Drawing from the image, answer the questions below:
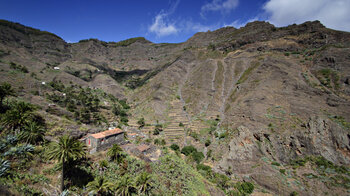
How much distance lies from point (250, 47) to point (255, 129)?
2551 inches

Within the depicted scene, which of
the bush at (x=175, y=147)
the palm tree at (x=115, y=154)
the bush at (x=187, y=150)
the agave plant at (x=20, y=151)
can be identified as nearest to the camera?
the agave plant at (x=20, y=151)

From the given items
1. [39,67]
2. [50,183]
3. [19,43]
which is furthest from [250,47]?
[19,43]

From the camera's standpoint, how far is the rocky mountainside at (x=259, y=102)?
28312mm

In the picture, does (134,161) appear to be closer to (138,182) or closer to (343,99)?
(138,182)

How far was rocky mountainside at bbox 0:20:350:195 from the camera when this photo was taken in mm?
28312

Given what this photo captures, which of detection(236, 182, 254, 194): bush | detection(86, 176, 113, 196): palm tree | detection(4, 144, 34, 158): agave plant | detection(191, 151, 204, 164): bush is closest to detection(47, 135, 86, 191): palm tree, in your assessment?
detection(86, 176, 113, 196): palm tree

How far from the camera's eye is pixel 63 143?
44.5ft

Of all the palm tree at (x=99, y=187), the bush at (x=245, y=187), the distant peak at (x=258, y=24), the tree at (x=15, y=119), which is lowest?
the bush at (x=245, y=187)

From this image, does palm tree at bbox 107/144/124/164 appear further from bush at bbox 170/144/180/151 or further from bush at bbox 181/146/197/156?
bush at bbox 181/146/197/156

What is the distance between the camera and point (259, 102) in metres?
42.7

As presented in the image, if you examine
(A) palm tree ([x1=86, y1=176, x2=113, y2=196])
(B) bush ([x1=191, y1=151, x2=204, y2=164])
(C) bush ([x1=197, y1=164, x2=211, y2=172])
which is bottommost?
(C) bush ([x1=197, y1=164, x2=211, y2=172])

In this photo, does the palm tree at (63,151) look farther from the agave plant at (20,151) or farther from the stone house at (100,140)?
the stone house at (100,140)

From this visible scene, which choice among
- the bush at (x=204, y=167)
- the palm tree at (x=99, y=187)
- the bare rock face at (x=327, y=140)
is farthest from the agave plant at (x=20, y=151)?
the bare rock face at (x=327, y=140)

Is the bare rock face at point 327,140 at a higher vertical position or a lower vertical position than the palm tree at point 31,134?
lower
